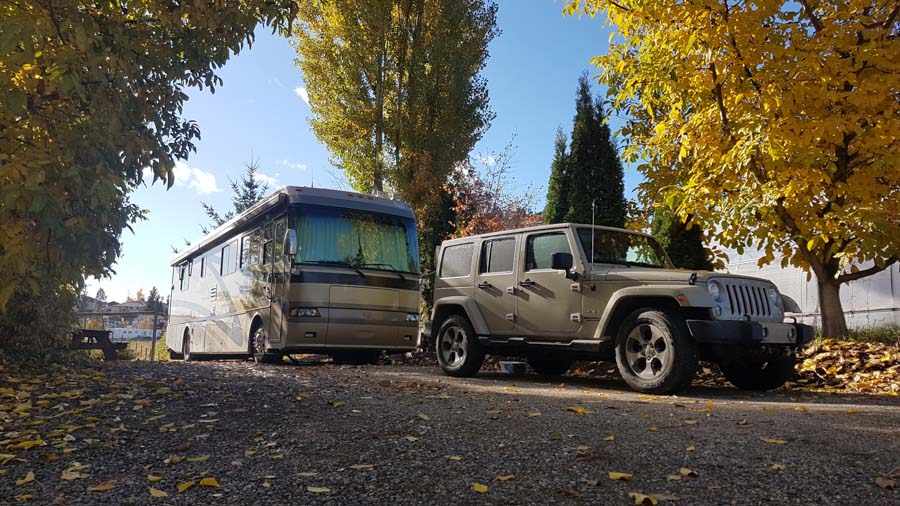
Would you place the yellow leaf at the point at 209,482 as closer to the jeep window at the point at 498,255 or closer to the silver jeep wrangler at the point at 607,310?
the silver jeep wrangler at the point at 607,310

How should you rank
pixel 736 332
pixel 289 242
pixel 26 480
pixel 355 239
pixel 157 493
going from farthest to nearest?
pixel 355 239 < pixel 289 242 < pixel 736 332 < pixel 26 480 < pixel 157 493

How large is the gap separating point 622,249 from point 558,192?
1068 cm

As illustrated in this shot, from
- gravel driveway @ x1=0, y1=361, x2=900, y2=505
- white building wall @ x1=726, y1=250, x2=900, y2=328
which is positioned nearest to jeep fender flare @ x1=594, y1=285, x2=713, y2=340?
gravel driveway @ x1=0, y1=361, x2=900, y2=505

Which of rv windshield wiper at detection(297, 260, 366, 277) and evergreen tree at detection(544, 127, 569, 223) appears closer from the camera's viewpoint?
rv windshield wiper at detection(297, 260, 366, 277)

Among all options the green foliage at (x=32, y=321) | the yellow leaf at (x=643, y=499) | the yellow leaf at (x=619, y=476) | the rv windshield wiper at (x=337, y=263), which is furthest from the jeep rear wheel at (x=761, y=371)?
the green foliage at (x=32, y=321)

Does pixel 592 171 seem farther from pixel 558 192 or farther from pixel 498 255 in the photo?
pixel 498 255

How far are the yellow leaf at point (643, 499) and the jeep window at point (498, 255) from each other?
556 cm

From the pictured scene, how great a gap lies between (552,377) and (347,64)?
47.9ft

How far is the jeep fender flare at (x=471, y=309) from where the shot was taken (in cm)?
892

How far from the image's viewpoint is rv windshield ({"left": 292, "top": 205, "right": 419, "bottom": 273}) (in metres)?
11.0

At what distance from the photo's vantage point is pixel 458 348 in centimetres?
937

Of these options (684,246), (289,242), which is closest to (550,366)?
(289,242)

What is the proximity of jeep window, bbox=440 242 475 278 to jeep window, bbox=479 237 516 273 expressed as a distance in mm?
267

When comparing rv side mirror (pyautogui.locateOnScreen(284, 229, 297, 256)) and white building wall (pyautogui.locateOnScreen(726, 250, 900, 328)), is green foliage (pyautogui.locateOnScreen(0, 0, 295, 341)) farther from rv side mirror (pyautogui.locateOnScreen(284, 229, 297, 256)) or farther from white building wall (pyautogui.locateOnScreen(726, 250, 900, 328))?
white building wall (pyautogui.locateOnScreen(726, 250, 900, 328))
